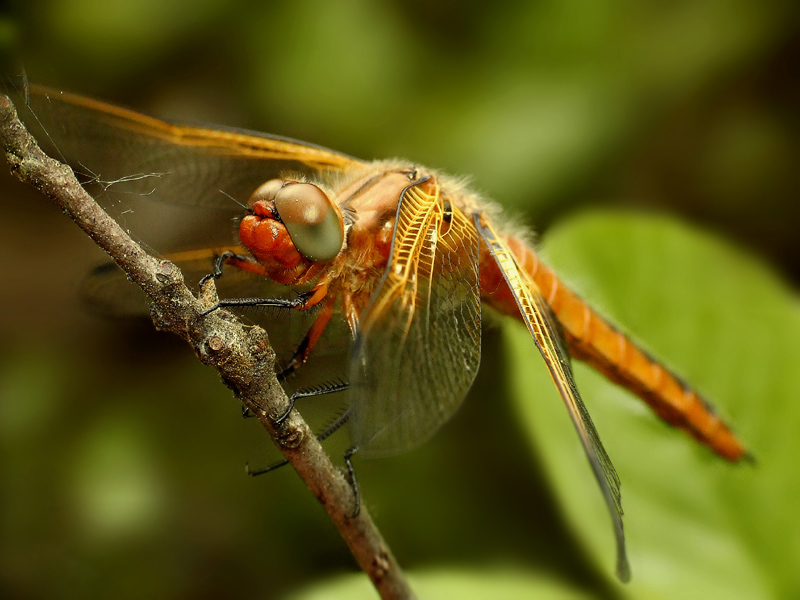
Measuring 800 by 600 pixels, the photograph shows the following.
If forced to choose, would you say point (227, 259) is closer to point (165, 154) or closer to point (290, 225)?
point (290, 225)

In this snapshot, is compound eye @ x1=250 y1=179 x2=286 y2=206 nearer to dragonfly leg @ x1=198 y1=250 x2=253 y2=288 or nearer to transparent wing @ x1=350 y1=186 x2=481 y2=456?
dragonfly leg @ x1=198 y1=250 x2=253 y2=288

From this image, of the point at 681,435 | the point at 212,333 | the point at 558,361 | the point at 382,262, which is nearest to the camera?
the point at 212,333

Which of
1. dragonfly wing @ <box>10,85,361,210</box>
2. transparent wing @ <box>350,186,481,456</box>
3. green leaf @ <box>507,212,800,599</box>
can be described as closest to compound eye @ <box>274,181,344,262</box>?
transparent wing @ <box>350,186,481,456</box>

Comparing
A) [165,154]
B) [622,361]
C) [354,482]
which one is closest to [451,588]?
[354,482]

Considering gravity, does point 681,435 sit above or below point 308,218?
below

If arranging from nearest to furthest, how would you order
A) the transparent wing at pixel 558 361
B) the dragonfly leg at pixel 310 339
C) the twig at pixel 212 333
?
the twig at pixel 212 333, the transparent wing at pixel 558 361, the dragonfly leg at pixel 310 339

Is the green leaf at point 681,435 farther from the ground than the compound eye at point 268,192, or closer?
closer

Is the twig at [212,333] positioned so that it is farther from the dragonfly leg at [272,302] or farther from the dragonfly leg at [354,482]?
the dragonfly leg at [272,302]

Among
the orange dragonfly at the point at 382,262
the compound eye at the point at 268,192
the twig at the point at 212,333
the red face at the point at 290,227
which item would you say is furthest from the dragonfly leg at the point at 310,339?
the twig at the point at 212,333
